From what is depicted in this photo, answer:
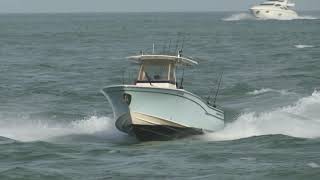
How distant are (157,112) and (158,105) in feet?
0.88

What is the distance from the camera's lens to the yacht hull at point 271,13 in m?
189

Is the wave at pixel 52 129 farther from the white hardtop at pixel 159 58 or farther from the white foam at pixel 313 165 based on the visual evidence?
the white foam at pixel 313 165

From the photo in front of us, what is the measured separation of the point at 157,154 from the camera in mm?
25109

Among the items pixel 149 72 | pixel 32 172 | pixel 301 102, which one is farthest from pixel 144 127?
pixel 301 102

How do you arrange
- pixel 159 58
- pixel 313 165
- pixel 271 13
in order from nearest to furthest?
1. pixel 313 165
2. pixel 159 58
3. pixel 271 13

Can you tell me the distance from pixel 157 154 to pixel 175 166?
2.14 m

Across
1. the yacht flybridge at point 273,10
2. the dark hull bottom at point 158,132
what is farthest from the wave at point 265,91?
the yacht flybridge at point 273,10

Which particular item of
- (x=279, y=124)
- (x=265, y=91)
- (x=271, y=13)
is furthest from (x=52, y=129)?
(x=271, y=13)

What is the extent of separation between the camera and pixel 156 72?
28.2 meters

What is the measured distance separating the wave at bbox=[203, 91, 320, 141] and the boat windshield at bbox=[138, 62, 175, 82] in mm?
2366

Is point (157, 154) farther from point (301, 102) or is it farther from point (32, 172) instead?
point (301, 102)

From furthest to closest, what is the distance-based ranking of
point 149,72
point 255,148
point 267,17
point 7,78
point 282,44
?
point 267,17 → point 282,44 → point 7,78 → point 149,72 → point 255,148

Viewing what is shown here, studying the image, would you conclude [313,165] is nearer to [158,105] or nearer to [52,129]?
[158,105]

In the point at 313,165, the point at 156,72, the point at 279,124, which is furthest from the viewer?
the point at 279,124
